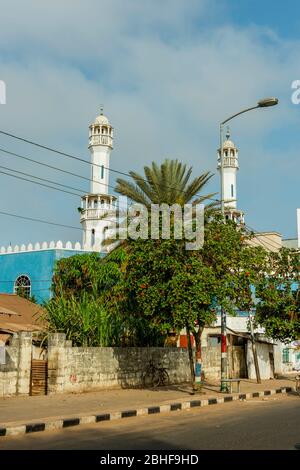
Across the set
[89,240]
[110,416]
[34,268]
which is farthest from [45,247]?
[110,416]

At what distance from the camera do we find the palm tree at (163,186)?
86.6ft

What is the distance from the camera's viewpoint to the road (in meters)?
8.82

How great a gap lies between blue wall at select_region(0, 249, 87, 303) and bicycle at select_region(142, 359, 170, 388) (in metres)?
15.9

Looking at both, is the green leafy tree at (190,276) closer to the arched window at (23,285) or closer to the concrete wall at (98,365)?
the concrete wall at (98,365)

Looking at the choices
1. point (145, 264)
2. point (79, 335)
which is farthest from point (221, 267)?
point (79, 335)

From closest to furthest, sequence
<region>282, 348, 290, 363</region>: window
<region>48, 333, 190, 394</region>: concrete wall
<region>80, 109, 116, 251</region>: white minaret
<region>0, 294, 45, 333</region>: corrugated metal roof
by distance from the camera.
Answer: <region>48, 333, 190, 394</region>: concrete wall < <region>0, 294, 45, 333</region>: corrugated metal roof < <region>282, 348, 290, 363</region>: window < <region>80, 109, 116, 251</region>: white minaret

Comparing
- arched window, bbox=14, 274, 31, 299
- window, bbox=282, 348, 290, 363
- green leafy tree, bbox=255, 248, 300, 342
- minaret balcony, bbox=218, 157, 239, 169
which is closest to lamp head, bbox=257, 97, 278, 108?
green leafy tree, bbox=255, 248, 300, 342

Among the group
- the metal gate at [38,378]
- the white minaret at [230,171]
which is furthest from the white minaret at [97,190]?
the metal gate at [38,378]

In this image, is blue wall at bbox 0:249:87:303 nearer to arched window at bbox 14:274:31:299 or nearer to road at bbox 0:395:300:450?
arched window at bbox 14:274:31:299

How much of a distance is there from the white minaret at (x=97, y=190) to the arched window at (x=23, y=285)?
11.9 metres

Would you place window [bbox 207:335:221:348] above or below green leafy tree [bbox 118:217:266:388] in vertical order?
below

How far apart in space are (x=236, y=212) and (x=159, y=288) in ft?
126
